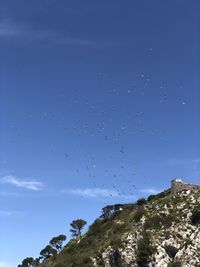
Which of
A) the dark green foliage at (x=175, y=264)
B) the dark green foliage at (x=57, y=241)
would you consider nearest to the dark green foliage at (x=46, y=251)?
the dark green foliage at (x=57, y=241)

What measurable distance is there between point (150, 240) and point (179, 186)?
86.2ft

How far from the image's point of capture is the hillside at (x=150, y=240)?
98.1 meters

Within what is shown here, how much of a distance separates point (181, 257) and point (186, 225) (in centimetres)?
916

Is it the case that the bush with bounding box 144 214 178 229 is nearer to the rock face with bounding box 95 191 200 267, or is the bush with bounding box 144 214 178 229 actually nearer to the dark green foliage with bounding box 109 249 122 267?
the rock face with bounding box 95 191 200 267

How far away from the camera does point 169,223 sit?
105312 mm

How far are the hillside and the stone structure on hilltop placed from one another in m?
5.08

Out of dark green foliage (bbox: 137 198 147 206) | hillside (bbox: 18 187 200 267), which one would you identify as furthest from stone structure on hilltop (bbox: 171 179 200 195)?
dark green foliage (bbox: 137 198 147 206)

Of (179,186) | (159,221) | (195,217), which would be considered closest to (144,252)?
(159,221)

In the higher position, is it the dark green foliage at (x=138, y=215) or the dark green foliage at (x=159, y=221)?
the dark green foliage at (x=138, y=215)

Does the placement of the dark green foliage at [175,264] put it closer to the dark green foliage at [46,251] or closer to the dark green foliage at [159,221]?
the dark green foliage at [159,221]

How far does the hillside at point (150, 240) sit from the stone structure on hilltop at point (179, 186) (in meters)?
5.08

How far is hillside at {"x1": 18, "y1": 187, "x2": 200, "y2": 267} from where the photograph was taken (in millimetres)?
98125

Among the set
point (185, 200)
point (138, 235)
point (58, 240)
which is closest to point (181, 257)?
point (138, 235)

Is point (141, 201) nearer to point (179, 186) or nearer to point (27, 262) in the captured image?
point (179, 186)
